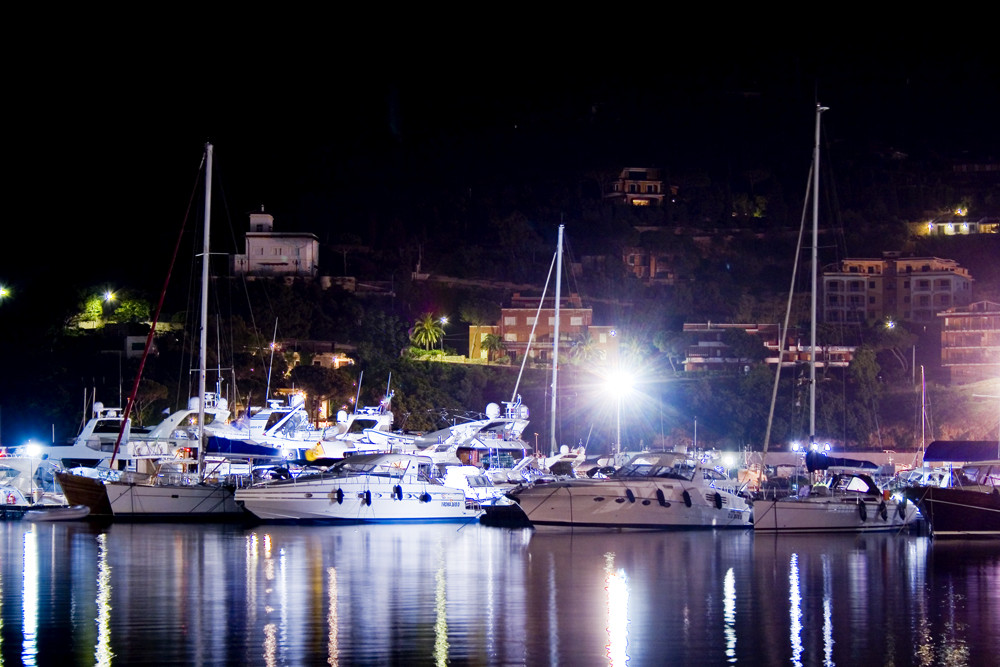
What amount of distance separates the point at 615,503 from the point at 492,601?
13802 millimetres

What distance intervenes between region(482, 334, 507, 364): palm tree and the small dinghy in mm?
52918

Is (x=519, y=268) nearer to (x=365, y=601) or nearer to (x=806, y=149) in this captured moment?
(x=806, y=149)

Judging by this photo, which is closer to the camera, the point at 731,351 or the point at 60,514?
the point at 60,514

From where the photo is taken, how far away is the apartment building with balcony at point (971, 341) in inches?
3669

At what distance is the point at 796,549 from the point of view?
1139 inches

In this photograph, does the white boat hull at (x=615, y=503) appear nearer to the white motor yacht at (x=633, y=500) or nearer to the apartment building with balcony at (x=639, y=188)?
the white motor yacht at (x=633, y=500)

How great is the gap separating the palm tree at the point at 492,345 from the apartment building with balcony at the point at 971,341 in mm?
32482

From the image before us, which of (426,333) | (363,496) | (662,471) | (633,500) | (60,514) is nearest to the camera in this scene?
(633,500)

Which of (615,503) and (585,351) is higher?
(585,351)

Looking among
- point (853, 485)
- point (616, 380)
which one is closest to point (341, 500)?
point (853, 485)

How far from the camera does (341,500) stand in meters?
35.1

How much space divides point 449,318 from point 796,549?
6847 cm

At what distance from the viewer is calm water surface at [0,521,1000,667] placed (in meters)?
15.1

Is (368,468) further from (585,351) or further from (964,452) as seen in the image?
(585,351)
